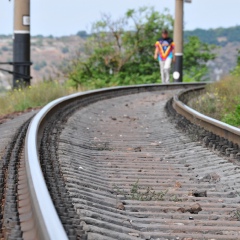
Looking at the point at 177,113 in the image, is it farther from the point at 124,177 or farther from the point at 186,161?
the point at 124,177

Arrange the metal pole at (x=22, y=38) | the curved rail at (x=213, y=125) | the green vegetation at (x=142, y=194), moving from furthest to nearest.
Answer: the metal pole at (x=22, y=38)
the curved rail at (x=213, y=125)
the green vegetation at (x=142, y=194)

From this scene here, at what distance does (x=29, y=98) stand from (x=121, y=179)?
10935 millimetres

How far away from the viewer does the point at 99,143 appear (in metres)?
10.8

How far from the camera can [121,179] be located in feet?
26.0

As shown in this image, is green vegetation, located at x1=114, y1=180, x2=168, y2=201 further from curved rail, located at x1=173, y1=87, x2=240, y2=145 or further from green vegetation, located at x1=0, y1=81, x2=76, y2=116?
green vegetation, located at x1=0, y1=81, x2=76, y2=116

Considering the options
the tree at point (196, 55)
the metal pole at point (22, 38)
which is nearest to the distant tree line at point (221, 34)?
the tree at point (196, 55)

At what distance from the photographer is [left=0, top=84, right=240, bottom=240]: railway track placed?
18.3 ft

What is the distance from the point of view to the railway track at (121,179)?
557 centimetres

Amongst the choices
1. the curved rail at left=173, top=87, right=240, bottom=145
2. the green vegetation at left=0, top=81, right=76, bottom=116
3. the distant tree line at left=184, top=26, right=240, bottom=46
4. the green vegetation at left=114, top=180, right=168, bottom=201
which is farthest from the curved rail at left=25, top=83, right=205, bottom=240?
the distant tree line at left=184, top=26, right=240, bottom=46

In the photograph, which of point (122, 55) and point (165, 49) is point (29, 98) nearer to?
point (165, 49)

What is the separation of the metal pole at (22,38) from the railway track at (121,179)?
9892 millimetres

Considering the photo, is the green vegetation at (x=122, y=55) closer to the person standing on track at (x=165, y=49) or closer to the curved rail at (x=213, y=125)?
the person standing on track at (x=165, y=49)

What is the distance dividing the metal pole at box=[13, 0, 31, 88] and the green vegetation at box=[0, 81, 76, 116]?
2821mm

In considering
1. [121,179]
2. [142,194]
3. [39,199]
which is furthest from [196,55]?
[39,199]
